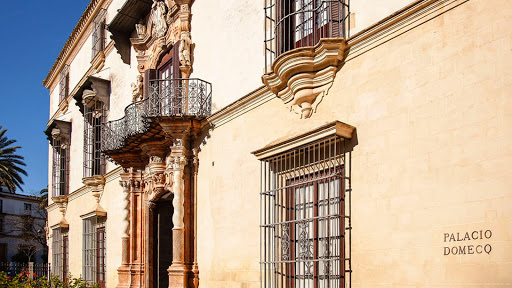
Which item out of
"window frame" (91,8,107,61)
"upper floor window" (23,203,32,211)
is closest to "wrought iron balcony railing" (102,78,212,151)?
"window frame" (91,8,107,61)

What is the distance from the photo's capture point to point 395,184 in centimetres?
667

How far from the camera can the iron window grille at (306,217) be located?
743 cm

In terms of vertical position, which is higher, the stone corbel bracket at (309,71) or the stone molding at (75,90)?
the stone molding at (75,90)

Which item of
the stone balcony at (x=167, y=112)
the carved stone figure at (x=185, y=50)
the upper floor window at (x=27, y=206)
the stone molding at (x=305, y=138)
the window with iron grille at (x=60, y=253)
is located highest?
Result: the carved stone figure at (x=185, y=50)

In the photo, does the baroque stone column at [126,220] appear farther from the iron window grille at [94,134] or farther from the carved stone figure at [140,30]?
the carved stone figure at [140,30]

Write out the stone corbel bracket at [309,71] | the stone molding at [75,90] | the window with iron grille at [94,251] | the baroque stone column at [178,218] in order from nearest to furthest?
the stone corbel bracket at [309,71], the baroque stone column at [178,218], the window with iron grille at [94,251], the stone molding at [75,90]

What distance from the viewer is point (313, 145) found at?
7.86 m

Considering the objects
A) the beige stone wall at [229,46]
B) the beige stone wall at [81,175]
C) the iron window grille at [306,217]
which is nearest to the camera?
the iron window grille at [306,217]

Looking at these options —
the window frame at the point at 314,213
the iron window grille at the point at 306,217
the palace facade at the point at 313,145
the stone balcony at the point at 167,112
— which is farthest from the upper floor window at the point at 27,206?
the window frame at the point at 314,213

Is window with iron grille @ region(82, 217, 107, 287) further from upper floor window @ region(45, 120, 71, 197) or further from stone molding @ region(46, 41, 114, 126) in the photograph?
stone molding @ region(46, 41, 114, 126)

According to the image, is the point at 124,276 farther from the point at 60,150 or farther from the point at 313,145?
the point at 60,150

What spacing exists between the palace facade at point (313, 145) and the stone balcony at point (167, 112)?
0.04 metres

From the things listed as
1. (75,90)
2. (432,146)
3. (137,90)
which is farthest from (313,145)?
(75,90)

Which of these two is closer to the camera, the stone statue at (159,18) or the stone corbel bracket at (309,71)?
the stone corbel bracket at (309,71)
